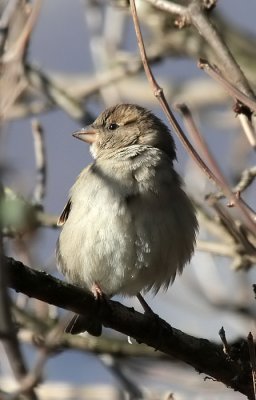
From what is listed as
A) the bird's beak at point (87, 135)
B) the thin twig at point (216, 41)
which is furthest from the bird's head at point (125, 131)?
the thin twig at point (216, 41)

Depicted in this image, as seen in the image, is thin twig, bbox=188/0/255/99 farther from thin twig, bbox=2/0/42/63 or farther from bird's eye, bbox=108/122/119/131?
bird's eye, bbox=108/122/119/131

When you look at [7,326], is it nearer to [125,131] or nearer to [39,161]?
[39,161]

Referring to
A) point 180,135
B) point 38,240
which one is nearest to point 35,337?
point 38,240

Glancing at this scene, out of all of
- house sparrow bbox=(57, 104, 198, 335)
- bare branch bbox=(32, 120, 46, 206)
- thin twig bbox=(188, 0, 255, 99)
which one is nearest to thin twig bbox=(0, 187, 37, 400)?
thin twig bbox=(188, 0, 255, 99)

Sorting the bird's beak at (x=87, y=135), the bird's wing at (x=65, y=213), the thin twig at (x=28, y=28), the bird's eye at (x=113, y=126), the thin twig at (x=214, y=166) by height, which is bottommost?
the bird's wing at (x=65, y=213)

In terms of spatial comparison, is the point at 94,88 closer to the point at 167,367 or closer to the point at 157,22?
the point at 157,22

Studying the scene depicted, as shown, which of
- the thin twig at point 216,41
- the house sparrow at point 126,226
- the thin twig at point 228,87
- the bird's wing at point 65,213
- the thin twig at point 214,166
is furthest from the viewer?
the bird's wing at point 65,213

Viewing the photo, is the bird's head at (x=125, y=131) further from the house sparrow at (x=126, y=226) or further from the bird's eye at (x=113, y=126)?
the house sparrow at (x=126, y=226)
